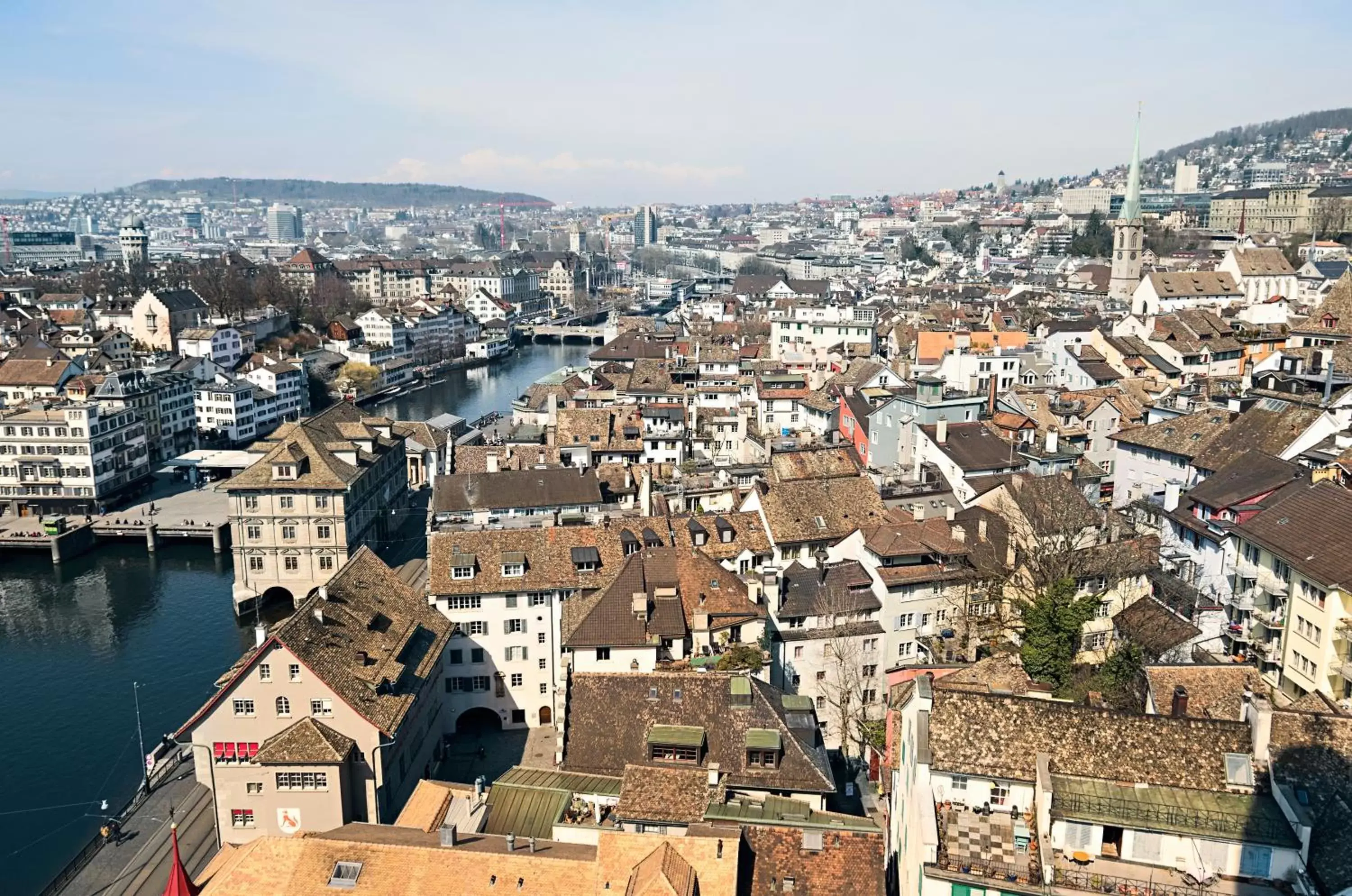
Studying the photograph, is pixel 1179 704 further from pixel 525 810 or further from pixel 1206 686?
pixel 525 810

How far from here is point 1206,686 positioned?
2225 centimetres

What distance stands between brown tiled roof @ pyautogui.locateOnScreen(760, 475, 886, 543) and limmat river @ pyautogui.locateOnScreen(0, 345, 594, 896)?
2419cm

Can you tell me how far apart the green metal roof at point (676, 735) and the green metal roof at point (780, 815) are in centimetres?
187

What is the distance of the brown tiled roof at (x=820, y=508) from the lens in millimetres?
38688

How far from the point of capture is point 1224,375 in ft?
212

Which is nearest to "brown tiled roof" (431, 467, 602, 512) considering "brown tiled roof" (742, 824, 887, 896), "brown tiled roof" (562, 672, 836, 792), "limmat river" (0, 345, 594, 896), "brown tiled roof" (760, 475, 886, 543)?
"brown tiled roof" (760, 475, 886, 543)

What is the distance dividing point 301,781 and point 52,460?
47.9m

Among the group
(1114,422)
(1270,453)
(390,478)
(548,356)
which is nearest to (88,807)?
(390,478)

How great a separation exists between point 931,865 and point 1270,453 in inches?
1107

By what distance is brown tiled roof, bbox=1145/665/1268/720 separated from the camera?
71.1 feet

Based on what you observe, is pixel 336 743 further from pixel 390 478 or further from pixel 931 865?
pixel 390 478

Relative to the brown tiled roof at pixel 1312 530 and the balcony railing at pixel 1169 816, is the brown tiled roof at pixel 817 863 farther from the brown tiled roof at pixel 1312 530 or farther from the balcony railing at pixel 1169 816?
the brown tiled roof at pixel 1312 530

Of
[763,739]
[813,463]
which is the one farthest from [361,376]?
[763,739]

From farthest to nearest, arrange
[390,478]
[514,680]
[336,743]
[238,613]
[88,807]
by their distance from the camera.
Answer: [390,478]
[238,613]
[514,680]
[88,807]
[336,743]
